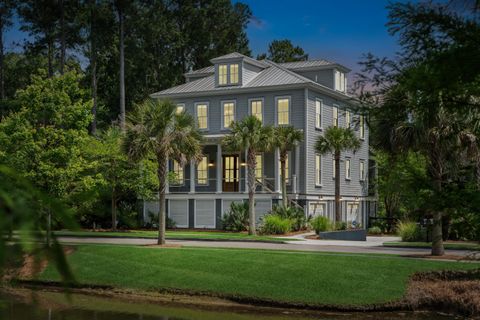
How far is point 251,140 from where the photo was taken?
1273 inches

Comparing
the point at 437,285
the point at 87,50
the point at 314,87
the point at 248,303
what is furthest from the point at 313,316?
the point at 87,50

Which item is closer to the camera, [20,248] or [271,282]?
[20,248]

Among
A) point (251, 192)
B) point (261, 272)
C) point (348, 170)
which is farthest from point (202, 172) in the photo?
point (261, 272)

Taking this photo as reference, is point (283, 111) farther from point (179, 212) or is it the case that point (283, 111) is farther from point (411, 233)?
point (411, 233)

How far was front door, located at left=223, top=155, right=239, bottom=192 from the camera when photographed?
41.2 meters

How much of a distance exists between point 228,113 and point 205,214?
21.4 feet

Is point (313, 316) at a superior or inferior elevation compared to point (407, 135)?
inferior

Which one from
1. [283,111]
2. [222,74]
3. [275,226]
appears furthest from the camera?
[222,74]

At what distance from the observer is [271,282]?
59.2ft

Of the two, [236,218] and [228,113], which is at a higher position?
[228,113]

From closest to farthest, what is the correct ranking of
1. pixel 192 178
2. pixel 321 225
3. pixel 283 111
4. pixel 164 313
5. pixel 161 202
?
pixel 164 313, pixel 161 202, pixel 321 225, pixel 283 111, pixel 192 178

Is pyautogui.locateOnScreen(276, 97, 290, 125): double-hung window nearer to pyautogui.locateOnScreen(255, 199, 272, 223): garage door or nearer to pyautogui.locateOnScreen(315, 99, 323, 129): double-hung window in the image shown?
pyautogui.locateOnScreen(315, 99, 323, 129): double-hung window

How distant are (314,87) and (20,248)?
1523 inches

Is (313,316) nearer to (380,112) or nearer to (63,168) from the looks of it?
(380,112)
